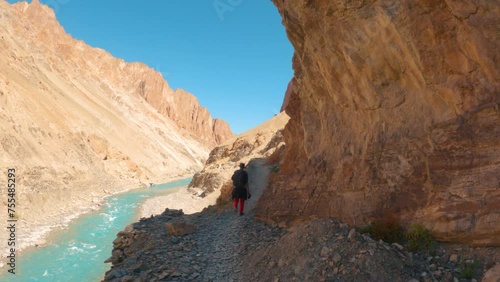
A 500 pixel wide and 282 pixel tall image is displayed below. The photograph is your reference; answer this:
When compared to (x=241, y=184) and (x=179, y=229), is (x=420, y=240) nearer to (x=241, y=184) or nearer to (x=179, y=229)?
(x=241, y=184)

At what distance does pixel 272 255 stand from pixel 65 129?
44498mm

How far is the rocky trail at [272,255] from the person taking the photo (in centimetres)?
648

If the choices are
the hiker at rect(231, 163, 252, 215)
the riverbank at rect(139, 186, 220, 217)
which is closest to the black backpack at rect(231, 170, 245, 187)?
the hiker at rect(231, 163, 252, 215)

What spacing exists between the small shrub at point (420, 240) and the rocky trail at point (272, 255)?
5.3 inches

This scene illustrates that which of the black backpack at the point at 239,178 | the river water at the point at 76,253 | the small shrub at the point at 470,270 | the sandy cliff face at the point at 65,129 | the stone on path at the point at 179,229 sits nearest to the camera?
the small shrub at the point at 470,270

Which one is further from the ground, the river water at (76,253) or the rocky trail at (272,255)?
the river water at (76,253)

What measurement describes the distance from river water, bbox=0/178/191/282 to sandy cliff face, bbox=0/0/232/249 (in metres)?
2.14

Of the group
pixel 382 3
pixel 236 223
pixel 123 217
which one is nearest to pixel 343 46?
pixel 382 3

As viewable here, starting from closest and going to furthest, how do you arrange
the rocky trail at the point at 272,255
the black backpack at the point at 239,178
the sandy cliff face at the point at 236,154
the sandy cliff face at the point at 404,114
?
the sandy cliff face at the point at 404,114, the rocky trail at the point at 272,255, the black backpack at the point at 239,178, the sandy cliff face at the point at 236,154

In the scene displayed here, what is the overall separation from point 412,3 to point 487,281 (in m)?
5.43

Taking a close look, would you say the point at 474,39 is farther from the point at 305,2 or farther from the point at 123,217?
the point at 123,217

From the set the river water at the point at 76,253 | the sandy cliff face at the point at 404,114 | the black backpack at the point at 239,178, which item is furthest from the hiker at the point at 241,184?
the river water at the point at 76,253

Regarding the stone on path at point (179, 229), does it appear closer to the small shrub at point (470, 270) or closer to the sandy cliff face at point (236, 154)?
the small shrub at point (470, 270)

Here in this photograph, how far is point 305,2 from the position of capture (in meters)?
10.2
